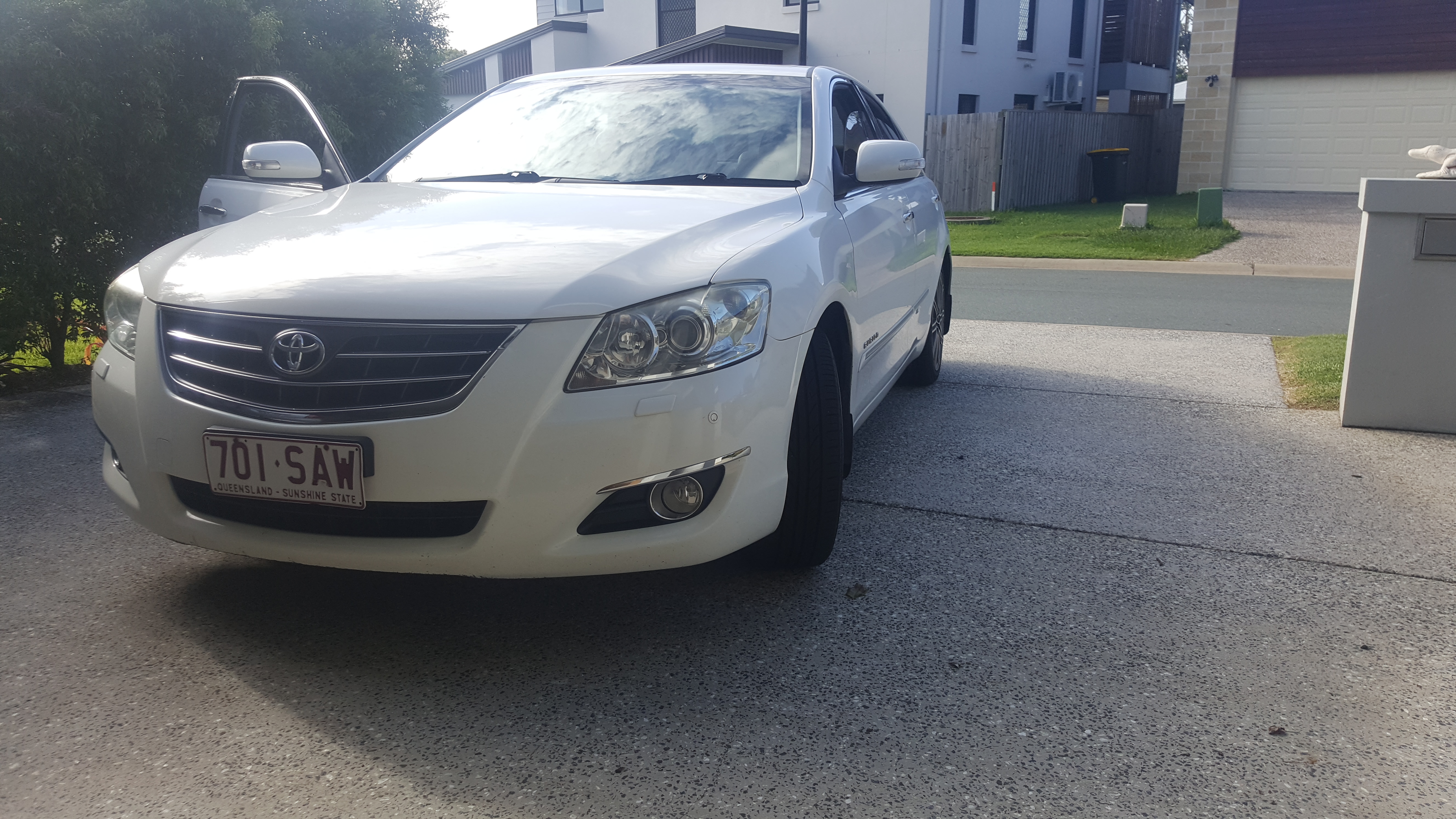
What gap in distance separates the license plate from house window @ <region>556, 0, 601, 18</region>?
28424mm

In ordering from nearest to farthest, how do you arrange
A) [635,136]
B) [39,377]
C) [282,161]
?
[635,136] → [282,161] → [39,377]

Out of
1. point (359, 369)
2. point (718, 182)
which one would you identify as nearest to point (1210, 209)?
point (718, 182)

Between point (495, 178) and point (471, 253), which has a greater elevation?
point (495, 178)

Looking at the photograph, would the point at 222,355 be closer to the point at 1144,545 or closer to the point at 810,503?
the point at 810,503

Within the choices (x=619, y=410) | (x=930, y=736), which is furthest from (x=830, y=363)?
(x=930, y=736)

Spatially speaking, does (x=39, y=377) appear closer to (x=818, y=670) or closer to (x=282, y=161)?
(x=282, y=161)

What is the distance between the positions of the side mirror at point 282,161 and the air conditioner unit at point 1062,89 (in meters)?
26.8

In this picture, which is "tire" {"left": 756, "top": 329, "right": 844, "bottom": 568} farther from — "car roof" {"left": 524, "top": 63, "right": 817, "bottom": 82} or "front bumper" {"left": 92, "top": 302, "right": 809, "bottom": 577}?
"car roof" {"left": 524, "top": 63, "right": 817, "bottom": 82}

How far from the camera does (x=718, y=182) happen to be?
3.79 metres

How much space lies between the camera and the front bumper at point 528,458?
2.58 m

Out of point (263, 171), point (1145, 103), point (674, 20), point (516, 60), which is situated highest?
point (674, 20)

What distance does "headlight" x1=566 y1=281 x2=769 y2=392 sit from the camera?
2.64m

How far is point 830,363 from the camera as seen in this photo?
10.8 feet

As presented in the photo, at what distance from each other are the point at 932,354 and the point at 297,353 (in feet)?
13.8
